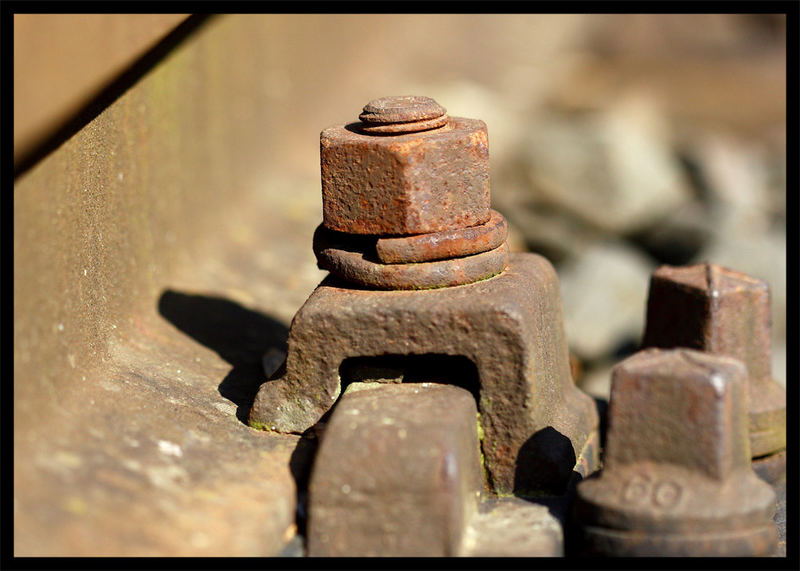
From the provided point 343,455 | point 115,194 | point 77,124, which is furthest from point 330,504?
point 115,194

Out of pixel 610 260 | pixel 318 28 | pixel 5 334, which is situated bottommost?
pixel 610 260

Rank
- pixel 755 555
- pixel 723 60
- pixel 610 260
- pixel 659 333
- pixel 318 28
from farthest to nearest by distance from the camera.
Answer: pixel 723 60, pixel 318 28, pixel 610 260, pixel 659 333, pixel 755 555

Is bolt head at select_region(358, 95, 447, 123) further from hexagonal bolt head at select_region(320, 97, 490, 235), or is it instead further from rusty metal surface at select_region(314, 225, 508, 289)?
rusty metal surface at select_region(314, 225, 508, 289)

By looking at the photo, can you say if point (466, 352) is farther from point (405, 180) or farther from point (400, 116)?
point (400, 116)

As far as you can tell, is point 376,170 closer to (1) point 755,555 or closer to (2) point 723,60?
(1) point 755,555

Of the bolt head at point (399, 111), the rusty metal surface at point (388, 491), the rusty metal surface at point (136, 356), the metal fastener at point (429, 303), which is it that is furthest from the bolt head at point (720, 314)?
the rusty metal surface at point (136, 356)

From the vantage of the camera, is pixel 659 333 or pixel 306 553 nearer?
pixel 306 553

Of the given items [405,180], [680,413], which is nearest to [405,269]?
[405,180]

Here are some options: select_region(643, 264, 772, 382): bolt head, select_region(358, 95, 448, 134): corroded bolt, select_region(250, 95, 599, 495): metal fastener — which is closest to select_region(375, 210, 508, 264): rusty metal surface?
select_region(250, 95, 599, 495): metal fastener
